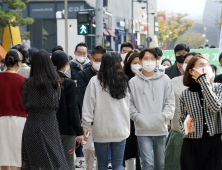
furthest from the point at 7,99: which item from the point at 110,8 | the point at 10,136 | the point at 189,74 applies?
the point at 110,8

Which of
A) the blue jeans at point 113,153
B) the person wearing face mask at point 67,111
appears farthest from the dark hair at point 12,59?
the blue jeans at point 113,153

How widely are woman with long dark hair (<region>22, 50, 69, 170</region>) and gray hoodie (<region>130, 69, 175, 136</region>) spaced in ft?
4.29

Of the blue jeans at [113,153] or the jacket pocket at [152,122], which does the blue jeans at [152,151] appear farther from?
the blue jeans at [113,153]

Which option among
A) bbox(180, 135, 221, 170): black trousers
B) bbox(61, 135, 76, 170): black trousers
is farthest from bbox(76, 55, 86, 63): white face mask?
bbox(180, 135, 221, 170): black trousers

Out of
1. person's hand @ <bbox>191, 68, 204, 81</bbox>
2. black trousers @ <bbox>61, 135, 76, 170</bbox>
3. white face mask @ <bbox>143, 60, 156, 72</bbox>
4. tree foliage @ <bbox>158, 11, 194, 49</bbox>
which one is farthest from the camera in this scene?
tree foliage @ <bbox>158, 11, 194, 49</bbox>

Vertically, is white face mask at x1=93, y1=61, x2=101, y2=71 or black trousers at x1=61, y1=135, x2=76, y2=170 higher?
white face mask at x1=93, y1=61, x2=101, y2=71

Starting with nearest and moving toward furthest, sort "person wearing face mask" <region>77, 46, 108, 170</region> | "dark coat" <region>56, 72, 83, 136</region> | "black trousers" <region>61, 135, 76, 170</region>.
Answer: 1. "dark coat" <region>56, 72, 83, 136</region>
2. "black trousers" <region>61, 135, 76, 170</region>
3. "person wearing face mask" <region>77, 46, 108, 170</region>

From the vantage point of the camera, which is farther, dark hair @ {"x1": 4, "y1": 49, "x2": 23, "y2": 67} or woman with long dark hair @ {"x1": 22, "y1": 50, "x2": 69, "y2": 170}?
dark hair @ {"x1": 4, "y1": 49, "x2": 23, "y2": 67}

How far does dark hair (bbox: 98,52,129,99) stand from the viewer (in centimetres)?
536

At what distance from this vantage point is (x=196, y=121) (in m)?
4.42

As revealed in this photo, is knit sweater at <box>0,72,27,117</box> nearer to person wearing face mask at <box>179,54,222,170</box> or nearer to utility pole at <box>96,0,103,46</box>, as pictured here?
person wearing face mask at <box>179,54,222,170</box>

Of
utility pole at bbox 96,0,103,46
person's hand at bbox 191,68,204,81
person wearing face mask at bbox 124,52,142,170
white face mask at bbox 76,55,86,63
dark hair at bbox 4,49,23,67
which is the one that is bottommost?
person wearing face mask at bbox 124,52,142,170

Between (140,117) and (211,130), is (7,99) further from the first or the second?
(211,130)

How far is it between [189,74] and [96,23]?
30.2 ft
